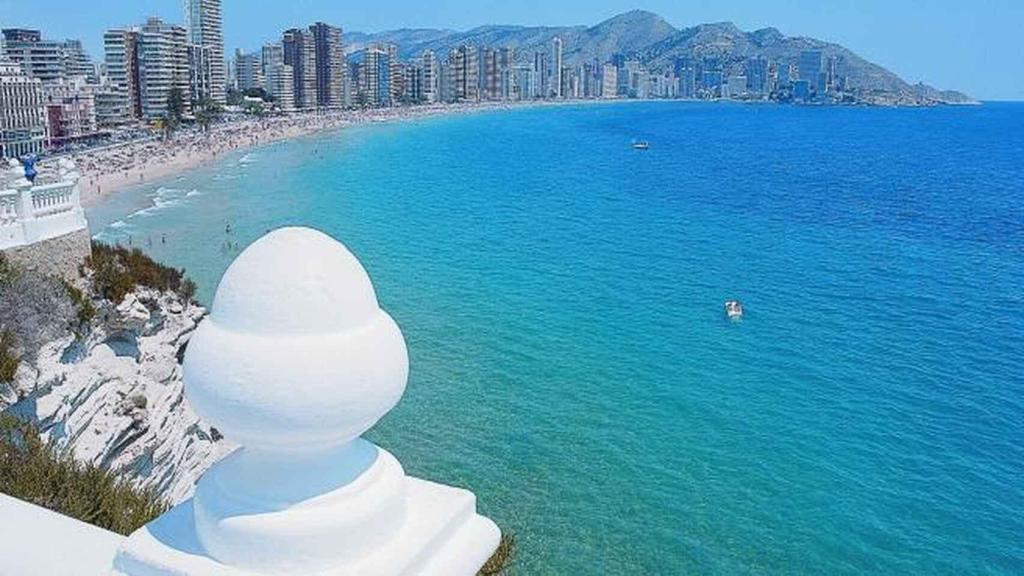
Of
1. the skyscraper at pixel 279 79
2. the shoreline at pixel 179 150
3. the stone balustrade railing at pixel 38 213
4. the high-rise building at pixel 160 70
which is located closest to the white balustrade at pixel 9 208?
the stone balustrade railing at pixel 38 213

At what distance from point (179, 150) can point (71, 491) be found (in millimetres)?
79917

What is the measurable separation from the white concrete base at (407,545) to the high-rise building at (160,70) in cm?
11612

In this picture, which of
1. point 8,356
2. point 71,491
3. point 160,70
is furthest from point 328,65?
point 71,491

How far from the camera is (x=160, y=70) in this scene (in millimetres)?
113188

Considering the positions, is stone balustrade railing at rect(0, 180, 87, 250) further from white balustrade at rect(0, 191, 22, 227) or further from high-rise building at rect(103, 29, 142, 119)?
high-rise building at rect(103, 29, 142, 119)

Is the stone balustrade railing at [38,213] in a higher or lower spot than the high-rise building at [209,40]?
lower

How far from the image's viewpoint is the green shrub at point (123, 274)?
13330mm

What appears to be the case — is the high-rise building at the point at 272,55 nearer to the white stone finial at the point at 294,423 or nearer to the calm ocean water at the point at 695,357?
the calm ocean water at the point at 695,357

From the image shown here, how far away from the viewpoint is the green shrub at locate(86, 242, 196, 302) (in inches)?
525

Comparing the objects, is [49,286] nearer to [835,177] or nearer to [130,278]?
[130,278]

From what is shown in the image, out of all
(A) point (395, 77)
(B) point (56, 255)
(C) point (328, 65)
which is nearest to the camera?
(B) point (56, 255)

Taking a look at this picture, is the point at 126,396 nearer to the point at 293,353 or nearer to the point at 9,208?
the point at 9,208

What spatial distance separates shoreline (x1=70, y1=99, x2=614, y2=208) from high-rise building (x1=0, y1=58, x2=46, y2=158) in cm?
583

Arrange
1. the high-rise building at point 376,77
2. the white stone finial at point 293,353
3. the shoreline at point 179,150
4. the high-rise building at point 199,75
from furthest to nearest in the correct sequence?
the high-rise building at point 376,77
the high-rise building at point 199,75
the shoreline at point 179,150
the white stone finial at point 293,353
